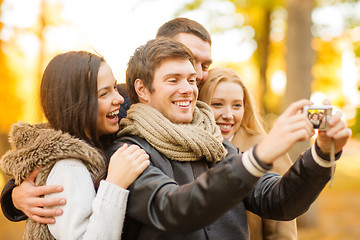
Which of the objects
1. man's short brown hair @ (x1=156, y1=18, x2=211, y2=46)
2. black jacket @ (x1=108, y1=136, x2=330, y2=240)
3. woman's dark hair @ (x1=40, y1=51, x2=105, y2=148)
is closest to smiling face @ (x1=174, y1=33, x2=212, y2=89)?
man's short brown hair @ (x1=156, y1=18, x2=211, y2=46)

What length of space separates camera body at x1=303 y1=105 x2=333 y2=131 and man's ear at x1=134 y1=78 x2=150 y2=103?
114 centimetres

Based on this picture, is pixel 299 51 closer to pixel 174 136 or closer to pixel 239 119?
pixel 239 119

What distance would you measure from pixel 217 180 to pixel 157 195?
34cm

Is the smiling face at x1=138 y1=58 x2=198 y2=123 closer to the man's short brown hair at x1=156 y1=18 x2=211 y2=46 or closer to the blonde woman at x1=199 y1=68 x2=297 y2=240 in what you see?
the blonde woman at x1=199 y1=68 x2=297 y2=240

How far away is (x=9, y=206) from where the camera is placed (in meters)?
2.68

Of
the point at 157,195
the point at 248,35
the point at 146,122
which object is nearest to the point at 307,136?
the point at 157,195

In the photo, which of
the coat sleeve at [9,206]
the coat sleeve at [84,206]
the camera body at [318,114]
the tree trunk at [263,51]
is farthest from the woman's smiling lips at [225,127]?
the tree trunk at [263,51]

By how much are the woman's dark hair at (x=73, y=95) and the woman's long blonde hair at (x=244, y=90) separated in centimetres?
98

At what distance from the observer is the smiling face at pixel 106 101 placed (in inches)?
96.6

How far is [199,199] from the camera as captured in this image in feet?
5.66

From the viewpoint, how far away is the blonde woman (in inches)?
115

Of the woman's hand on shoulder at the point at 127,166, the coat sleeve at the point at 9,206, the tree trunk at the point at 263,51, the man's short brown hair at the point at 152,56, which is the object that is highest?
the tree trunk at the point at 263,51

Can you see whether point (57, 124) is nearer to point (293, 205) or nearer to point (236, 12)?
point (293, 205)

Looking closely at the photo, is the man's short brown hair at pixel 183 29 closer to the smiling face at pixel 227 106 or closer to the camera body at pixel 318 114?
the smiling face at pixel 227 106
